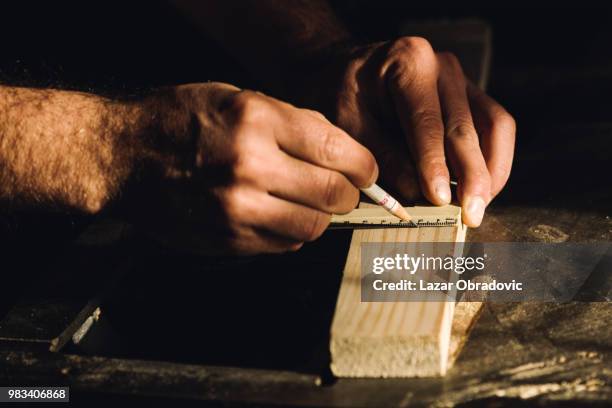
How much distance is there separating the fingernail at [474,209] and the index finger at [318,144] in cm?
33

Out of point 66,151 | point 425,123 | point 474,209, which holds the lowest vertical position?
point 474,209

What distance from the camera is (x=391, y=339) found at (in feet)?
4.54

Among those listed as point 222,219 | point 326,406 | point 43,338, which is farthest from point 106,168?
point 326,406

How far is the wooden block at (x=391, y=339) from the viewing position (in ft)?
4.56

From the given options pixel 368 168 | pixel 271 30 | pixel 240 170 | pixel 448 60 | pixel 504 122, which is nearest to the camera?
pixel 240 170

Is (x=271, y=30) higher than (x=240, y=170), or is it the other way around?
(x=240, y=170)

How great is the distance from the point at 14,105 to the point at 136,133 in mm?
381

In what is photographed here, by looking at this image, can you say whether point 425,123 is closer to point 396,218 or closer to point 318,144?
point 396,218

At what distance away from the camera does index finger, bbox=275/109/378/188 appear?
1568 millimetres

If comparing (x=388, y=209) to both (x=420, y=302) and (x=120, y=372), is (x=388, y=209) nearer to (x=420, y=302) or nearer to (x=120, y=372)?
(x=420, y=302)

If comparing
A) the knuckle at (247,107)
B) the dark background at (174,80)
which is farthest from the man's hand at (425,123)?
the knuckle at (247,107)

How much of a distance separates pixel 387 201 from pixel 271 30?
48.8 inches

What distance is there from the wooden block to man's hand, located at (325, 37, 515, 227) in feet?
1.35

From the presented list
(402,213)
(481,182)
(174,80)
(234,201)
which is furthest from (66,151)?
(174,80)
